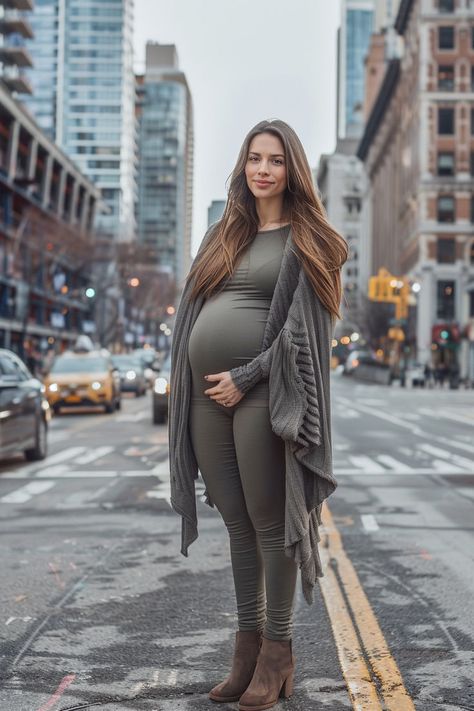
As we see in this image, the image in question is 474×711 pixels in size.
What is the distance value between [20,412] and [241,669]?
9324mm

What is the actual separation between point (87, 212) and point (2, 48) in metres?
21.2

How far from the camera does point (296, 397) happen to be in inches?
136

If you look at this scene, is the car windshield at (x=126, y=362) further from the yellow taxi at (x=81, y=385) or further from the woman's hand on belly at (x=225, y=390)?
the woman's hand on belly at (x=225, y=390)

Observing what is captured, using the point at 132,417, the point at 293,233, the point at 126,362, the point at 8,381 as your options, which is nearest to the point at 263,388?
the point at 293,233

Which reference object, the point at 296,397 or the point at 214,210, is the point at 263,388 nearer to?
the point at 296,397

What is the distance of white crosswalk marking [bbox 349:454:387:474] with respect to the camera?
12234 millimetres

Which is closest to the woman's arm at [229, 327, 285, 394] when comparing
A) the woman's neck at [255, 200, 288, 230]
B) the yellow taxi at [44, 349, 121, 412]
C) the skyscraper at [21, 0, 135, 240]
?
the woman's neck at [255, 200, 288, 230]

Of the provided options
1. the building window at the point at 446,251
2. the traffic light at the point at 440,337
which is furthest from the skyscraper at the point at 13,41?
the traffic light at the point at 440,337

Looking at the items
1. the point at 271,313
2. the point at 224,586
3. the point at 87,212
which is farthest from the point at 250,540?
the point at 87,212

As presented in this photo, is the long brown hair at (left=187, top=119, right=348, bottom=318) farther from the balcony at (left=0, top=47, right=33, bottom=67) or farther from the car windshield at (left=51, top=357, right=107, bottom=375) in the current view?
the balcony at (left=0, top=47, right=33, bottom=67)

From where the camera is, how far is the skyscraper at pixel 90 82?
159750 millimetres

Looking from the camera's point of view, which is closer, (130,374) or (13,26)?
(130,374)

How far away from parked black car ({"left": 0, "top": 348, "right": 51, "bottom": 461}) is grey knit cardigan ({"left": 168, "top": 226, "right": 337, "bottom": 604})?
27.6 ft

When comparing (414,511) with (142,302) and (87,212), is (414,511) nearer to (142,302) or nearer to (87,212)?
(142,302)
